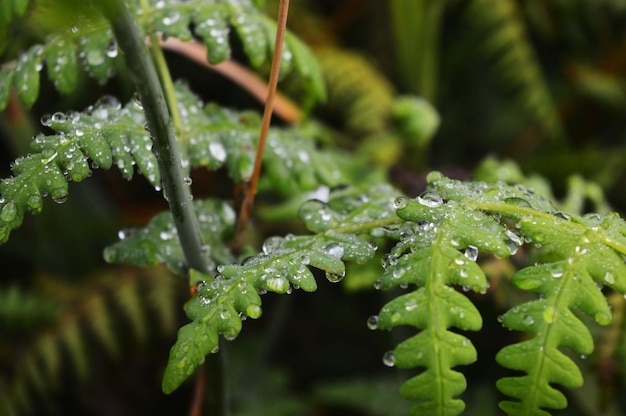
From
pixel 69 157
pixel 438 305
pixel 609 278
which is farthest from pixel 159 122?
pixel 609 278

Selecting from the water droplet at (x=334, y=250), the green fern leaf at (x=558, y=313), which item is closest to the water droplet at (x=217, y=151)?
the water droplet at (x=334, y=250)

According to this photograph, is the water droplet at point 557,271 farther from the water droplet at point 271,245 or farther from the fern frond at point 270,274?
the water droplet at point 271,245

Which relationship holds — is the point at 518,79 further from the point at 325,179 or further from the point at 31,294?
the point at 31,294

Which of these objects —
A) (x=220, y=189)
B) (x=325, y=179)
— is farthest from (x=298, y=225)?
(x=325, y=179)

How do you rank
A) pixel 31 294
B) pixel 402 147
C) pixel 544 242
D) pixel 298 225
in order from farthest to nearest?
1. pixel 402 147
2. pixel 298 225
3. pixel 31 294
4. pixel 544 242

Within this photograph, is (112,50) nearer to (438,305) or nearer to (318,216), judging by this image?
(318,216)

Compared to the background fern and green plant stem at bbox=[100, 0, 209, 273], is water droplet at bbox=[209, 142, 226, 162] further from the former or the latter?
the background fern
